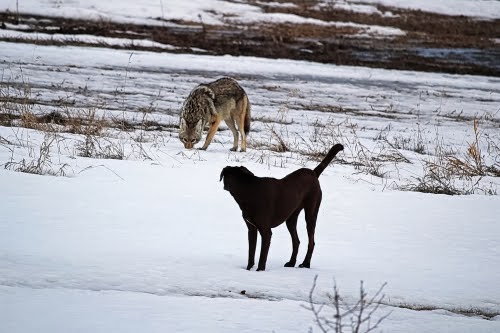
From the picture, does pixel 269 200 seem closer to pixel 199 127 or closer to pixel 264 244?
pixel 264 244

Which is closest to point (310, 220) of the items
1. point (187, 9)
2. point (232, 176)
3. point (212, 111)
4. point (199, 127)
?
point (232, 176)

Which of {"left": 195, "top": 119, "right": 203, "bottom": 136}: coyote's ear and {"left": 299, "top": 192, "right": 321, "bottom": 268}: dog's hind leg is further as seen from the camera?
{"left": 195, "top": 119, "right": 203, "bottom": 136}: coyote's ear

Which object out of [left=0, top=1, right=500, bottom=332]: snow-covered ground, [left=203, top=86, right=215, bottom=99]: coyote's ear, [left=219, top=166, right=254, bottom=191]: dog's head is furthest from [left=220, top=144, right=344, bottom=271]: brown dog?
[left=203, top=86, right=215, bottom=99]: coyote's ear

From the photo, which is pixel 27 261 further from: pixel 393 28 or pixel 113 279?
pixel 393 28

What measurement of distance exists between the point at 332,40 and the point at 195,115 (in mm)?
29134

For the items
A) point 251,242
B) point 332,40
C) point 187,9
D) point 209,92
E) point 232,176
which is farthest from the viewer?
point 187,9

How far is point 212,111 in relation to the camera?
11875 millimetres

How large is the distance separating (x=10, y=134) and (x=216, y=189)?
366cm

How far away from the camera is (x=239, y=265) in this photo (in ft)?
18.2

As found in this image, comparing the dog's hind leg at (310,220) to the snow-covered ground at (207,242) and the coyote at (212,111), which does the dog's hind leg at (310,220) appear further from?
the coyote at (212,111)

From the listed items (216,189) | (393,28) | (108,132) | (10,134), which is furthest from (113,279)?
(393,28)

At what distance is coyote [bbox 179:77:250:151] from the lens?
462 inches

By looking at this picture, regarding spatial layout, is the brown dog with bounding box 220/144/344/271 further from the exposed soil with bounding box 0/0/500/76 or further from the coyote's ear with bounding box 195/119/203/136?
the exposed soil with bounding box 0/0/500/76

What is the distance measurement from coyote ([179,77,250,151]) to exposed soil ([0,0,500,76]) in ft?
52.4
